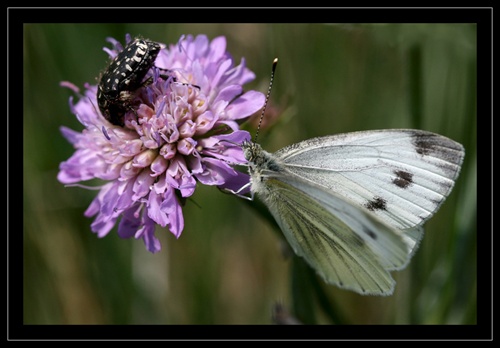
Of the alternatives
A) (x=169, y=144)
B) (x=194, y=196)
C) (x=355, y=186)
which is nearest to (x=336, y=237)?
(x=355, y=186)

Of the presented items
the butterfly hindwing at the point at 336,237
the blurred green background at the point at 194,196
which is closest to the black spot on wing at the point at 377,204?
the butterfly hindwing at the point at 336,237

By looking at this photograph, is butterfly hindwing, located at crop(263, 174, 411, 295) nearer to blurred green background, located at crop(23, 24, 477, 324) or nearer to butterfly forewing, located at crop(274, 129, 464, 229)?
butterfly forewing, located at crop(274, 129, 464, 229)

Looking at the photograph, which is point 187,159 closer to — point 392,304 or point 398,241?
point 398,241

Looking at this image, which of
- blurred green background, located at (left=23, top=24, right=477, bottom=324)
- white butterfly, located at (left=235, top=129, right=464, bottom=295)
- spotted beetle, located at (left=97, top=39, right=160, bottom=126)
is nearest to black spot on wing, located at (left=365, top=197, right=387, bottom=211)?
white butterfly, located at (left=235, top=129, right=464, bottom=295)

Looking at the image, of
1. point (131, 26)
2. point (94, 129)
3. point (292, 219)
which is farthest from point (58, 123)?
point (292, 219)

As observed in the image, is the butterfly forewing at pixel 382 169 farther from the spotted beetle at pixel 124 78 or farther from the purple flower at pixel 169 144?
the spotted beetle at pixel 124 78

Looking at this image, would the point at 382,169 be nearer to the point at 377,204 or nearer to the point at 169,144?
the point at 377,204
